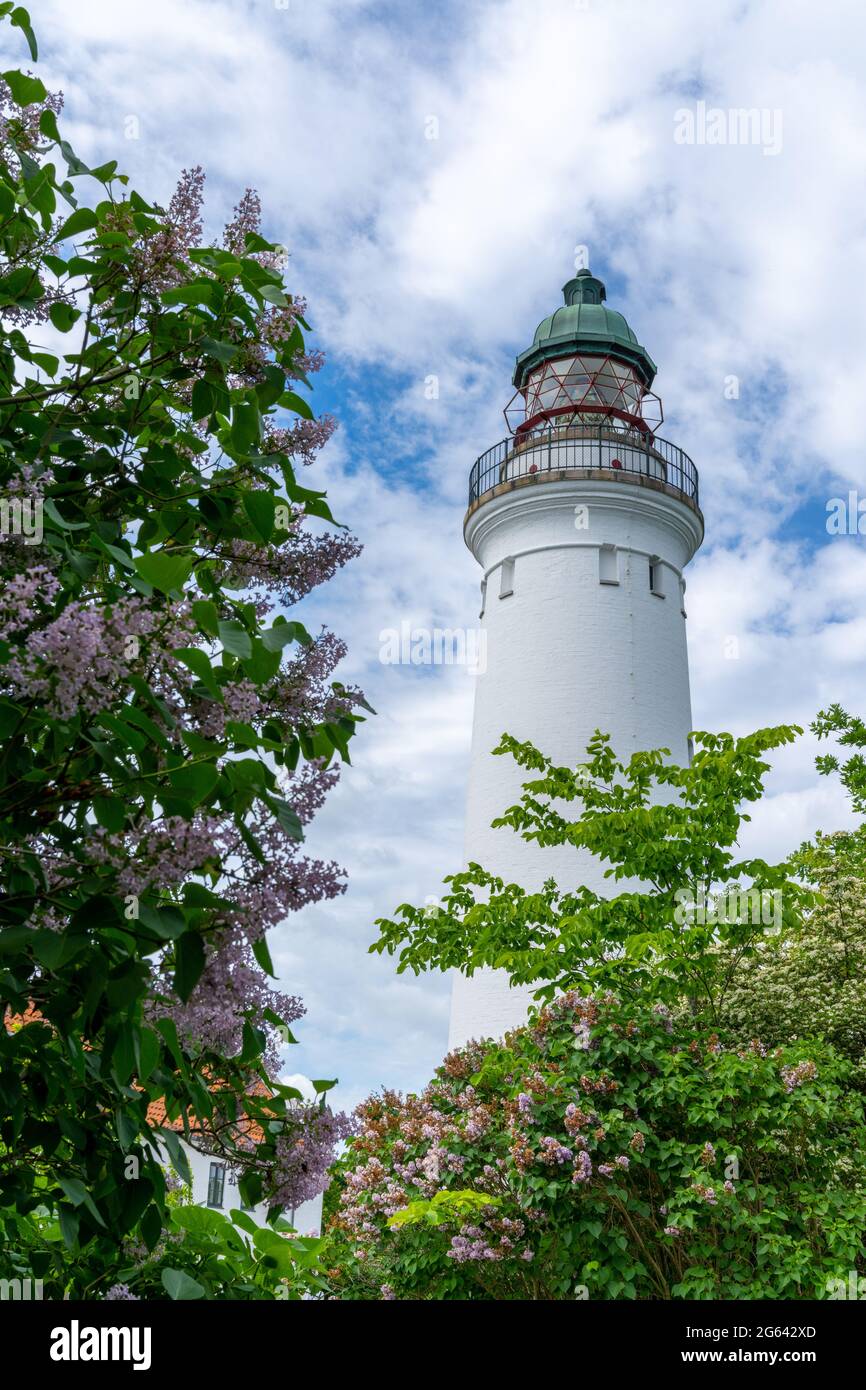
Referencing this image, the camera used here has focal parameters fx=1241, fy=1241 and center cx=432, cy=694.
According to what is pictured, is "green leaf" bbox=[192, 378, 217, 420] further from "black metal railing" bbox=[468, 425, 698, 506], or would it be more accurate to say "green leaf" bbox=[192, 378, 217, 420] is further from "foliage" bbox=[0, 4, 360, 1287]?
"black metal railing" bbox=[468, 425, 698, 506]

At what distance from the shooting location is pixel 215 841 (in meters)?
2.55

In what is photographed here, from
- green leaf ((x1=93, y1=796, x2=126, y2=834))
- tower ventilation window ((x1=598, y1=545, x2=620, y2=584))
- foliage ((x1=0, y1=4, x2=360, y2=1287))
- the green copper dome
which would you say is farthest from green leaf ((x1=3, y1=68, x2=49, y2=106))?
the green copper dome

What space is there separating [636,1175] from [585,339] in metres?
18.6

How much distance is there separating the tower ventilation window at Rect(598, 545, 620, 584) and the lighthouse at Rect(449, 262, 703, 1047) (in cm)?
2

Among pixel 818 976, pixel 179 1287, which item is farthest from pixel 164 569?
pixel 818 976

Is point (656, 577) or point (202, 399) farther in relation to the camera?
point (656, 577)

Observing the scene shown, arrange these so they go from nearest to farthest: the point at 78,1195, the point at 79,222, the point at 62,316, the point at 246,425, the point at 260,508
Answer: the point at 260,508 → the point at 246,425 → the point at 78,1195 → the point at 79,222 → the point at 62,316

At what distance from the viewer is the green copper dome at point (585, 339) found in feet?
80.5

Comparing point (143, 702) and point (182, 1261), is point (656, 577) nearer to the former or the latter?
point (182, 1261)

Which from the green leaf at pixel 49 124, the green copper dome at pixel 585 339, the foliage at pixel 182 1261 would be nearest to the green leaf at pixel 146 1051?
the foliage at pixel 182 1261

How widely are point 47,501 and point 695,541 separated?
20.2m

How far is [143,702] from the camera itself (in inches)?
111

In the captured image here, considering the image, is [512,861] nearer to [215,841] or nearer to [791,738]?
[791,738]

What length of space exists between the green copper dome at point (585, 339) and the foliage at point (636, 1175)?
56.7 ft
